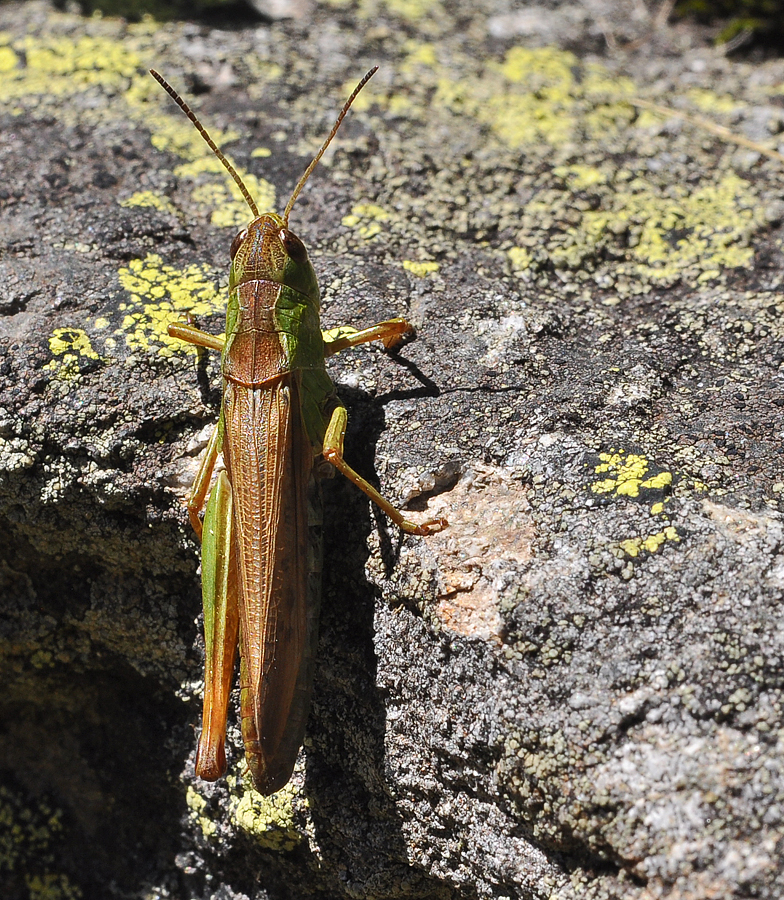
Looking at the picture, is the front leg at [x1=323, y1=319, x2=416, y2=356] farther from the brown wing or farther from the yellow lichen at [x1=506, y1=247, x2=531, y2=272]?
the yellow lichen at [x1=506, y1=247, x2=531, y2=272]

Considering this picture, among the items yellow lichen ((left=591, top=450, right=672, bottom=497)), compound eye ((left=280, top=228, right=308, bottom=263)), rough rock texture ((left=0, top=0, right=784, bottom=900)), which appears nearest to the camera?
rough rock texture ((left=0, top=0, right=784, bottom=900))

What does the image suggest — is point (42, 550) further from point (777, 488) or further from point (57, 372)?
point (777, 488)

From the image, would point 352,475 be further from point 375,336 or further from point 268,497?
point 375,336

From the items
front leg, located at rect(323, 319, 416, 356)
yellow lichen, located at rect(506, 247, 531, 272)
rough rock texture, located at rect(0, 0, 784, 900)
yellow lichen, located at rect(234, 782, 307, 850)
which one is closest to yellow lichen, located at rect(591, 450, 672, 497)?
rough rock texture, located at rect(0, 0, 784, 900)

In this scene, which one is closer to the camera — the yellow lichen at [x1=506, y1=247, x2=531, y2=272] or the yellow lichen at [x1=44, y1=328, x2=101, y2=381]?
the yellow lichen at [x1=44, y1=328, x2=101, y2=381]

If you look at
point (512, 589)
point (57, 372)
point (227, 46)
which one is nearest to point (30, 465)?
point (57, 372)

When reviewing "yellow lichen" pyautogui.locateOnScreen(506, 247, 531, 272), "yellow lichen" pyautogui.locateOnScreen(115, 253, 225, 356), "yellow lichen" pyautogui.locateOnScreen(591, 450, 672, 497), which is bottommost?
"yellow lichen" pyautogui.locateOnScreen(115, 253, 225, 356)

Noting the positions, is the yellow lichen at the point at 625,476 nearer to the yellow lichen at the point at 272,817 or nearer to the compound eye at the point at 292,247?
the compound eye at the point at 292,247
